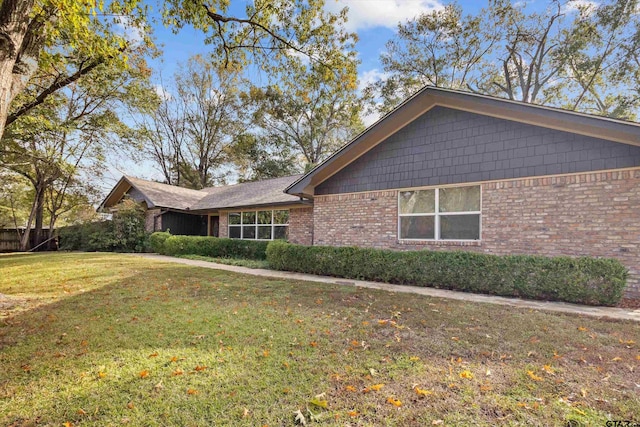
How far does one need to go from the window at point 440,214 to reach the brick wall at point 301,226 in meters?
4.76

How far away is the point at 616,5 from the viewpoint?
1633 centimetres

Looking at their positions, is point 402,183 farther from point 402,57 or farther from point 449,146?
point 402,57

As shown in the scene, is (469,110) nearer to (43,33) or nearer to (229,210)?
(43,33)

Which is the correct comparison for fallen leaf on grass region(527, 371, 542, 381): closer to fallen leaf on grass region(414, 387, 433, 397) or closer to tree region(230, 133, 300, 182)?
fallen leaf on grass region(414, 387, 433, 397)

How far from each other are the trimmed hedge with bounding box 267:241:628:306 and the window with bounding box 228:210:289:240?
496cm

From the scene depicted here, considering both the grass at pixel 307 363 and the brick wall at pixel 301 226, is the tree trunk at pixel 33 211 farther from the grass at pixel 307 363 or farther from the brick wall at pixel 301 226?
the grass at pixel 307 363

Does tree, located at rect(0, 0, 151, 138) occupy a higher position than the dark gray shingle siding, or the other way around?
tree, located at rect(0, 0, 151, 138)

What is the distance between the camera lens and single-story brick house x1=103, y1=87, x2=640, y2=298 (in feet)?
21.9

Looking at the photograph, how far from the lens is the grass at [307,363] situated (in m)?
2.50

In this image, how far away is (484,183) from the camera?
821cm

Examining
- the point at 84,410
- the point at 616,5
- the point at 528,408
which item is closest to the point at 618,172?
the point at 528,408

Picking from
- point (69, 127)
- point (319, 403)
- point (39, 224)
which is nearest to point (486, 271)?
point (319, 403)

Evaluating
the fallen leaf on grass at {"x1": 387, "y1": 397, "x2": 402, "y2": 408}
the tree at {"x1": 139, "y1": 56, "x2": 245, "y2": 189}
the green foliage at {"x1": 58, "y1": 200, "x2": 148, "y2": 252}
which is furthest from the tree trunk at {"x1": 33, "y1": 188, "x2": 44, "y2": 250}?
the fallen leaf on grass at {"x1": 387, "y1": 397, "x2": 402, "y2": 408}

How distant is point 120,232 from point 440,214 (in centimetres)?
1758
